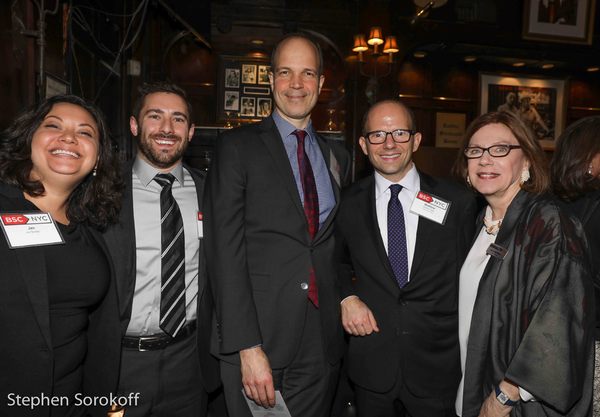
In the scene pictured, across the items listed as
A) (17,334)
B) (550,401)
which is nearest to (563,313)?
(550,401)

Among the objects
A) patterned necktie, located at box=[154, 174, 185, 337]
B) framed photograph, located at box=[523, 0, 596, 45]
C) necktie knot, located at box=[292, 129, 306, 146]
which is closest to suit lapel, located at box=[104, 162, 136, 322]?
patterned necktie, located at box=[154, 174, 185, 337]

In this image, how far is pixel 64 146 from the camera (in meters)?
1.62

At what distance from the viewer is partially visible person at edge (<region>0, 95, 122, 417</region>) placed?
57.8 inches

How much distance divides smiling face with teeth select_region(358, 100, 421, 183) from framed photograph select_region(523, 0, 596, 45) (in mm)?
6195

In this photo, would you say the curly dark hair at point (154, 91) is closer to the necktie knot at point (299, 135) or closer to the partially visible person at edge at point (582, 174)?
the necktie knot at point (299, 135)

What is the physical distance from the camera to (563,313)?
1.46 meters

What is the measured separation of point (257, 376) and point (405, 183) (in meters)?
1.09

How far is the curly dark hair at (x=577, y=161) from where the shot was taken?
232 cm

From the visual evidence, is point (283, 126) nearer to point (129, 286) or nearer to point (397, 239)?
point (397, 239)

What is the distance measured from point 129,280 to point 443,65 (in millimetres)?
7969

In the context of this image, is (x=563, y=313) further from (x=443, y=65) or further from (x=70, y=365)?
(x=443, y=65)

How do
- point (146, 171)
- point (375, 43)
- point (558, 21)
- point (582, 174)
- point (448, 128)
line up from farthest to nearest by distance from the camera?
1. point (448, 128)
2. point (375, 43)
3. point (558, 21)
4. point (582, 174)
5. point (146, 171)

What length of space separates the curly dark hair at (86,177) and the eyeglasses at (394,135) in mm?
1178

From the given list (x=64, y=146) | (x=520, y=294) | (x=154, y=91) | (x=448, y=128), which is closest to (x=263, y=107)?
(x=448, y=128)
